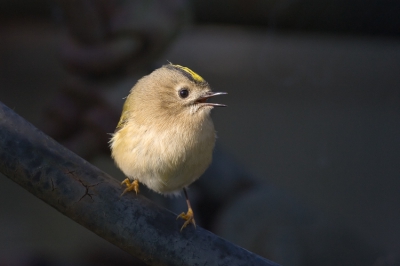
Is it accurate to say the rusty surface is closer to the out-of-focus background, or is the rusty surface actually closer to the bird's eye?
the bird's eye

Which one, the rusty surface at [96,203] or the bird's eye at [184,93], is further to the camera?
the bird's eye at [184,93]

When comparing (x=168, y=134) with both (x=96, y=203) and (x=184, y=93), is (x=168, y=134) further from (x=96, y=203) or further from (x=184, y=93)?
(x=96, y=203)

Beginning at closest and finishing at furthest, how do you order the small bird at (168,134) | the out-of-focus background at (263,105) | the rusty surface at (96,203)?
the rusty surface at (96,203), the small bird at (168,134), the out-of-focus background at (263,105)

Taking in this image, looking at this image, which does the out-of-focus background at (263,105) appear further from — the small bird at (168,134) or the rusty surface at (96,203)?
the rusty surface at (96,203)

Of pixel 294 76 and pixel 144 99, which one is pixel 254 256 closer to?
pixel 144 99

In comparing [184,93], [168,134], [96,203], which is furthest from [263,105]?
[96,203]

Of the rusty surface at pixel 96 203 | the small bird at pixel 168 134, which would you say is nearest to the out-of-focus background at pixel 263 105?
the small bird at pixel 168 134

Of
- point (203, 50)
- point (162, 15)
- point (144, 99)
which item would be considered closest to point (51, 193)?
point (144, 99)

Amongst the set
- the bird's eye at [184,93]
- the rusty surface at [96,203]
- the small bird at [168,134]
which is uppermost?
the bird's eye at [184,93]
